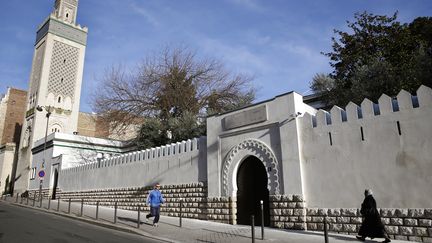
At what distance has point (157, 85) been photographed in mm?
25656

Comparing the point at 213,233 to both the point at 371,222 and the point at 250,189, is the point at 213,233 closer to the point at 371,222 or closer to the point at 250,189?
the point at 250,189

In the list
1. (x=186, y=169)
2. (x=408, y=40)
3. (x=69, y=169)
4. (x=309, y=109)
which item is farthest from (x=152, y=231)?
(x=69, y=169)

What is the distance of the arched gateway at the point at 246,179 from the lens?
12344 mm

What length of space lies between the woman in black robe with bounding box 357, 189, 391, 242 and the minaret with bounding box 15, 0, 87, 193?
3622 centimetres

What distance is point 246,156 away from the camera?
40.9 ft

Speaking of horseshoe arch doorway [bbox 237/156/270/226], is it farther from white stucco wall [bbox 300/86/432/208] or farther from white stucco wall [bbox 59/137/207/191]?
white stucco wall [bbox 300/86/432/208]

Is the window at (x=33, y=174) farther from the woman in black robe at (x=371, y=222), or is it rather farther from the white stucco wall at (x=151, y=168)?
the woman in black robe at (x=371, y=222)

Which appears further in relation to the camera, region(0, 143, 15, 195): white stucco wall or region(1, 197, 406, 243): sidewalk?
region(0, 143, 15, 195): white stucco wall

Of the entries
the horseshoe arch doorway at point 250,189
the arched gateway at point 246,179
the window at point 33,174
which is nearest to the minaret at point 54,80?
the window at point 33,174

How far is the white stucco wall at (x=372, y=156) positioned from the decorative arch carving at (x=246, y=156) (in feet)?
3.75

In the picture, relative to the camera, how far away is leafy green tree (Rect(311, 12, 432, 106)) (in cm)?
1477

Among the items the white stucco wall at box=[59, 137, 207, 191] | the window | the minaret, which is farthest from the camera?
the minaret

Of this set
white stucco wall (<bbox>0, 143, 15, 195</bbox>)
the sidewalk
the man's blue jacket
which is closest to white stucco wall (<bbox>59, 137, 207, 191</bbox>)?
the man's blue jacket

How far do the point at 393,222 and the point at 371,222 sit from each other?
89cm
